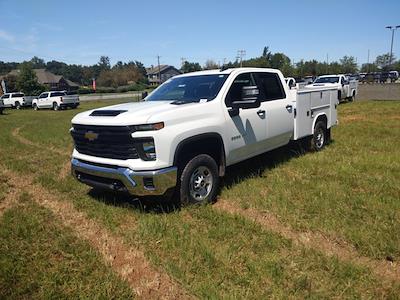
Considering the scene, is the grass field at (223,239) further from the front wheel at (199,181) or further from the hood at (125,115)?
the hood at (125,115)

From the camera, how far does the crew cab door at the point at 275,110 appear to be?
6.06 metres

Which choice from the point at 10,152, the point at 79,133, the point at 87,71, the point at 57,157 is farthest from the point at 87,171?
the point at 87,71

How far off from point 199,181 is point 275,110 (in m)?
2.20

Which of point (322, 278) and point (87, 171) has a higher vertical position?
point (87, 171)

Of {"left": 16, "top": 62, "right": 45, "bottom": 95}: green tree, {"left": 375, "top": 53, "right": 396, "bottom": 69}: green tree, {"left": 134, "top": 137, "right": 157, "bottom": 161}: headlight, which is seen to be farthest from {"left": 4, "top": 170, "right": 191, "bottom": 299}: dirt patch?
{"left": 375, "top": 53, "right": 396, "bottom": 69}: green tree

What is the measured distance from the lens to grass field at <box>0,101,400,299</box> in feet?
10.2

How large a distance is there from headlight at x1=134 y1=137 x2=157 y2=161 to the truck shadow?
0.65m

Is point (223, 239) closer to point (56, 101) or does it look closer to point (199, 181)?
point (199, 181)

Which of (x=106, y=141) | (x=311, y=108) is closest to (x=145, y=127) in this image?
(x=106, y=141)

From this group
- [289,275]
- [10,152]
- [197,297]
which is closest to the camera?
[197,297]

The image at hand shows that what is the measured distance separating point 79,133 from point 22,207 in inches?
59.5

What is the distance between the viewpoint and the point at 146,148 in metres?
4.23

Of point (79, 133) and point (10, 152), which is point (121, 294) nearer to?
point (79, 133)

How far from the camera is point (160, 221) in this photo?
438 centimetres
